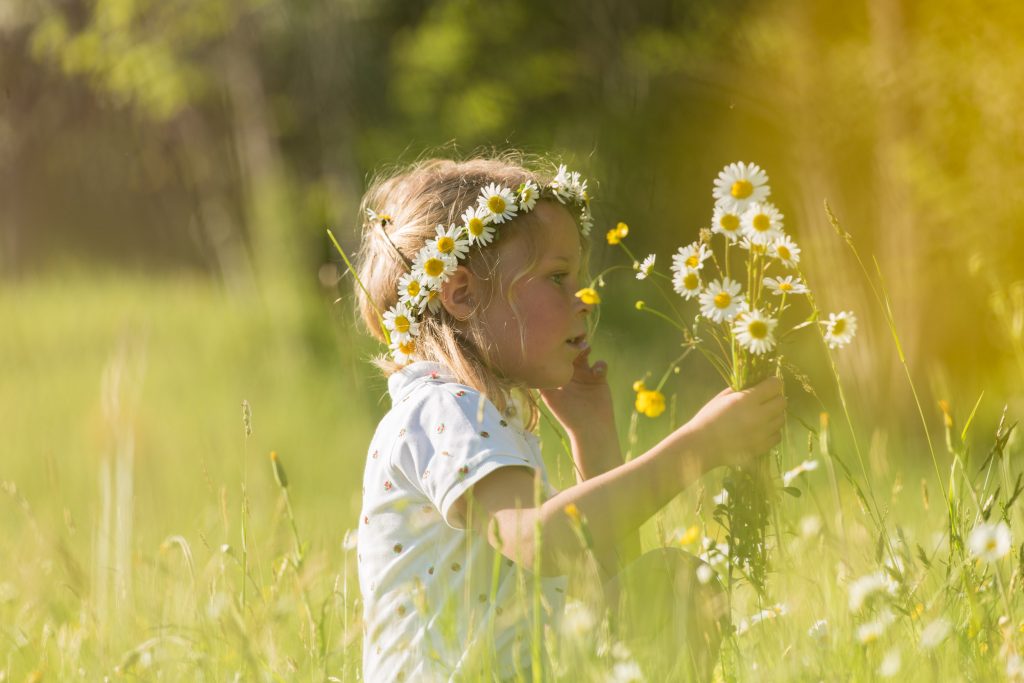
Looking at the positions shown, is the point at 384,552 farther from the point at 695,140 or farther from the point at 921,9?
the point at 695,140

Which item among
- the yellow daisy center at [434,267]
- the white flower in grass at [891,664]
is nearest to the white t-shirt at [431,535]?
the yellow daisy center at [434,267]

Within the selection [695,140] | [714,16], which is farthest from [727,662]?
[695,140]

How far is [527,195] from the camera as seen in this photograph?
8.01 ft

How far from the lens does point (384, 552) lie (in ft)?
7.25

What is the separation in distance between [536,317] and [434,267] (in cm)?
24

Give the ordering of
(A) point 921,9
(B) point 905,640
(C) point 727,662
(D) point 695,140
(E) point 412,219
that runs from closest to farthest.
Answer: (B) point 905,640
(C) point 727,662
(E) point 412,219
(A) point 921,9
(D) point 695,140

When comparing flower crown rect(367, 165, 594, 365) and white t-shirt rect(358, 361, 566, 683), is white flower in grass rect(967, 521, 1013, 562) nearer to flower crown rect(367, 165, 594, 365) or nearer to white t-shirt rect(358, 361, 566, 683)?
white t-shirt rect(358, 361, 566, 683)

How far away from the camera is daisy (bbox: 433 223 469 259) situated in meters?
2.38

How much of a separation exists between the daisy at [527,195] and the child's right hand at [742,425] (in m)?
0.69

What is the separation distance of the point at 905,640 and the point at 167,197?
1847 cm

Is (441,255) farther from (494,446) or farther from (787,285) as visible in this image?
(787,285)

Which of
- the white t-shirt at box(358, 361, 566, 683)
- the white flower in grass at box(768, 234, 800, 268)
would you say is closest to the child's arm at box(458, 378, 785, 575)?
the white t-shirt at box(358, 361, 566, 683)

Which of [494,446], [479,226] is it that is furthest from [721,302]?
[479,226]

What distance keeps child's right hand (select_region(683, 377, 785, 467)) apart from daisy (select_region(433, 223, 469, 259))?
0.68m
